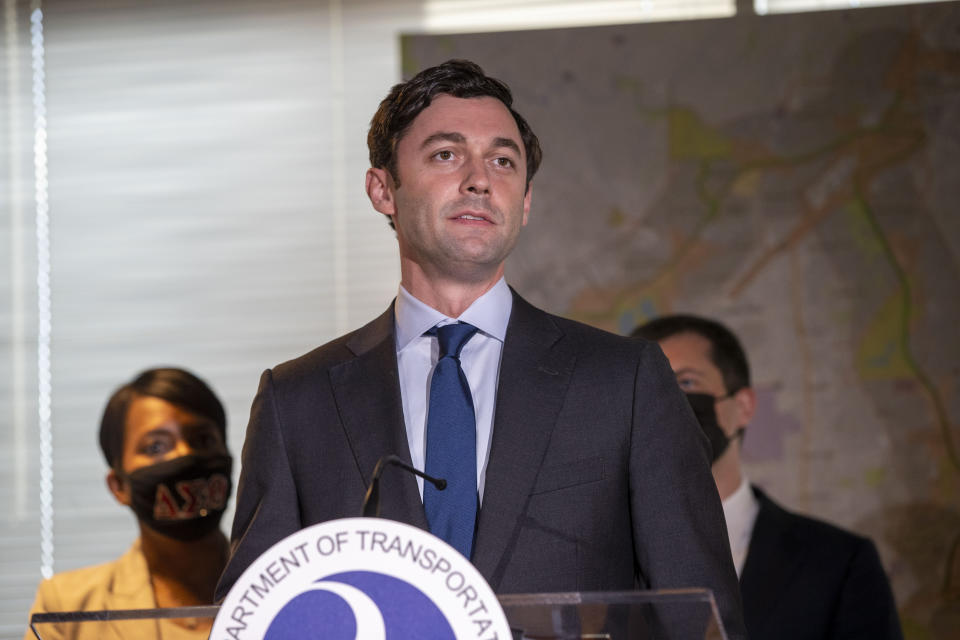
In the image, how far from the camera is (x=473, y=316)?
68.3 inches

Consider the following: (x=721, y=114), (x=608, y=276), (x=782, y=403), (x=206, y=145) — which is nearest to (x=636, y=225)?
(x=608, y=276)

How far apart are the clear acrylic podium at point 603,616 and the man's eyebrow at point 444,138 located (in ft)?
2.76

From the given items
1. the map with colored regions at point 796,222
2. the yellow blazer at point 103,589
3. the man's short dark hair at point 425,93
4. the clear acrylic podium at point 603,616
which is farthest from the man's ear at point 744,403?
the clear acrylic podium at point 603,616

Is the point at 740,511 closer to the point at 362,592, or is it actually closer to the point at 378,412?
the point at 378,412

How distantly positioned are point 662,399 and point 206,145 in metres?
3.04

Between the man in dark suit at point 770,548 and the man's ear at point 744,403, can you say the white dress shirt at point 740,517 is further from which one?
the man's ear at point 744,403

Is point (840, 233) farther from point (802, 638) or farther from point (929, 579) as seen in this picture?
point (802, 638)

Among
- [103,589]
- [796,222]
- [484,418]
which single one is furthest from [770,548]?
[103,589]

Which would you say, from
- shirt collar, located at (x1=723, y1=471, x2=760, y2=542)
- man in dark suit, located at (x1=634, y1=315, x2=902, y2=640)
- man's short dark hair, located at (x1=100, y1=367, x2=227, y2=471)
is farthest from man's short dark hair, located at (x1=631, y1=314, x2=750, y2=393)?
man's short dark hair, located at (x1=100, y1=367, x2=227, y2=471)

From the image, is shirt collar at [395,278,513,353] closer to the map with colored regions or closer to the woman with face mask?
the woman with face mask

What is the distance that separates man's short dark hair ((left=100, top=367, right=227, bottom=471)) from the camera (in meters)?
2.94

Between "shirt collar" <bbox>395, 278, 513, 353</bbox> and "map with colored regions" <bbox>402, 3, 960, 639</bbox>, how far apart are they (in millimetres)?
1840

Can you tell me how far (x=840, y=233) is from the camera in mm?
3547

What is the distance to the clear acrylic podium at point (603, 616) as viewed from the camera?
110cm
